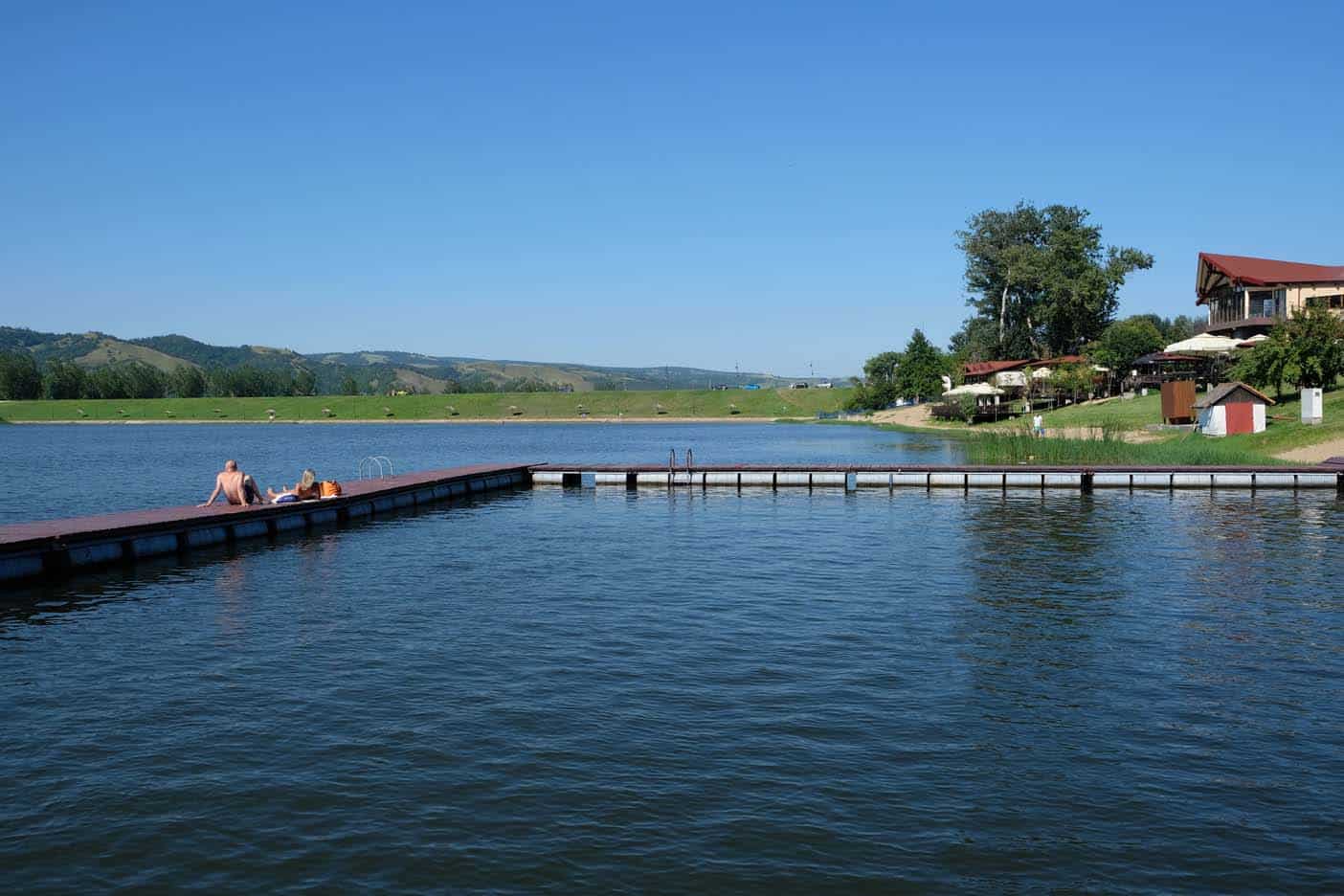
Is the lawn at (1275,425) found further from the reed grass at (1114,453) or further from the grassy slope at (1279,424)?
the reed grass at (1114,453)

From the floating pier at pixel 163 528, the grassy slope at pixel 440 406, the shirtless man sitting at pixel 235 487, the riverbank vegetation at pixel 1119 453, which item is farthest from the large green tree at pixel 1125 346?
the shirtless man sitting at pixel 235 487

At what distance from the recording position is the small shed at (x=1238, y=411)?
55.0 meters

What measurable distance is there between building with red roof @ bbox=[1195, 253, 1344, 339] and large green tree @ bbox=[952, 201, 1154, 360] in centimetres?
1949

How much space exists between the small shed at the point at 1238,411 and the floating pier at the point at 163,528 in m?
41.1

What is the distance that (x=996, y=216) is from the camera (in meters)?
127

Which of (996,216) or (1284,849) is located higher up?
(996,216)

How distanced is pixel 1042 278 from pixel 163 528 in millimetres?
102378

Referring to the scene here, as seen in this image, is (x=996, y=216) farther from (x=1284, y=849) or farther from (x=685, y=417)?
(x=1284, y=849)

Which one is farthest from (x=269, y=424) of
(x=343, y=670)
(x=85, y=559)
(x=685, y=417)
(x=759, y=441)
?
(x=343, y=670)

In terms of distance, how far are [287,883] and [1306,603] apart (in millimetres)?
19764

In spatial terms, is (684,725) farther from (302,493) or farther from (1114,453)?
(1114,453)

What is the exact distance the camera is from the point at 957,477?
47875 millimetres

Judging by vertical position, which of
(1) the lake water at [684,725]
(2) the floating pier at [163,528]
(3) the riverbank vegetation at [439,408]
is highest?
(3) the riverbank vegetation at [439,408]

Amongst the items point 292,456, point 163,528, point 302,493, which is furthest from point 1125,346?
point 163,528
